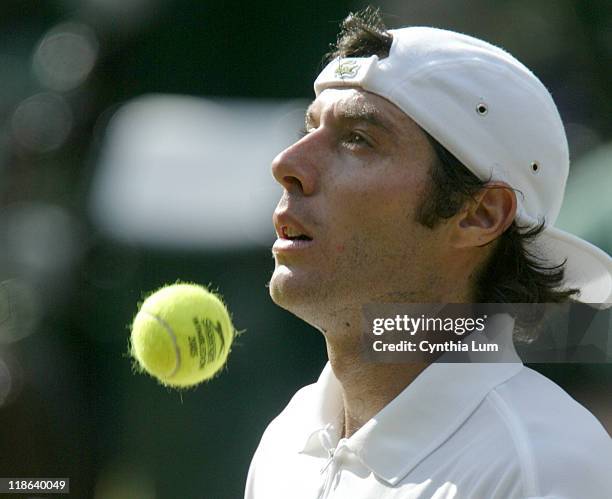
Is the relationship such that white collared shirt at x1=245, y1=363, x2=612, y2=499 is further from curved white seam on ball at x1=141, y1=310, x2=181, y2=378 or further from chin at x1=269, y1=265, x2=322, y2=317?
curved white seam on ball at x1=141, y1=310, x2=181, y2=378

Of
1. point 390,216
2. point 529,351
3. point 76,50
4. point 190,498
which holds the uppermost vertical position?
point 390,216

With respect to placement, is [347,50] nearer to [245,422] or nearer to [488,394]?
[488,394]

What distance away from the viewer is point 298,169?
9.43 feet

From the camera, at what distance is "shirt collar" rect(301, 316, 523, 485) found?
2646mm

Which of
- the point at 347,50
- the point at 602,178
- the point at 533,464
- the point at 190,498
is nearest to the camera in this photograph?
the point at 533,464

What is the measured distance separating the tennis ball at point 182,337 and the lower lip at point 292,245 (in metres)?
0.53

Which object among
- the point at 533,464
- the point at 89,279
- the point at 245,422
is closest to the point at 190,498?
the point at 245,422

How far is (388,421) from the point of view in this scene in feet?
8.97

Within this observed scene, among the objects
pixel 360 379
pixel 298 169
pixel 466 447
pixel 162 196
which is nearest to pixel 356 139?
pixel 298 169

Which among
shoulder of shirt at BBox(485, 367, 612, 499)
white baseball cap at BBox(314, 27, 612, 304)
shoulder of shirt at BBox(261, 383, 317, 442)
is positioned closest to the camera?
shoulder of shirt at BBox(485, 367, 612, 499)

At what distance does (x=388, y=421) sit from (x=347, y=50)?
104cm

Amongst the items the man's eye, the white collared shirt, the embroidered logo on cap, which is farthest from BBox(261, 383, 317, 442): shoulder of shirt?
the embroidered logo on cap

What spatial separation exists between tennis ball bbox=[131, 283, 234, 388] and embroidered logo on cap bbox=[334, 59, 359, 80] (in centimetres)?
81

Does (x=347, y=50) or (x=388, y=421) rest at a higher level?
(x=347, y=50)
